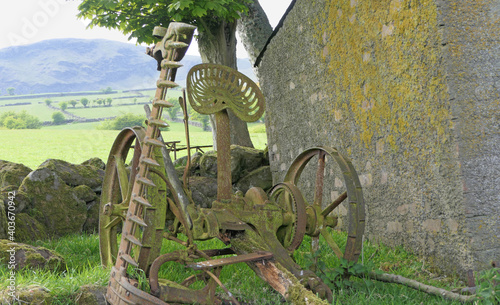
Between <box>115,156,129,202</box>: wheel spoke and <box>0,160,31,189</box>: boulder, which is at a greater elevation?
<box>115,156,129,202</box>: wheel spoke

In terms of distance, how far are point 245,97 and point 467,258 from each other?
1939 mm

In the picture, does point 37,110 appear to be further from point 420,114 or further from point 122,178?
point 420,114

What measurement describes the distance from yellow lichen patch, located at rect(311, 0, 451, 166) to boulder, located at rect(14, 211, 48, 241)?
10.9 ft

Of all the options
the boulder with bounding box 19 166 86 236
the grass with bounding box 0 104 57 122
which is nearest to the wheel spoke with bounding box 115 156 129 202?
the boulder with bounding box 19 166 86 236

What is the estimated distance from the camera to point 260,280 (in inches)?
134

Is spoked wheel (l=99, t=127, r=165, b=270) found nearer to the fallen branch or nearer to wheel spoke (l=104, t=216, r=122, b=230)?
wheel spoke (l=104, t=216, r=122, b=230)

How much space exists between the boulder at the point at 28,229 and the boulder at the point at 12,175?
2.08ft

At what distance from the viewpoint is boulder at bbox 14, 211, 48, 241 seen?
4719 millimetres

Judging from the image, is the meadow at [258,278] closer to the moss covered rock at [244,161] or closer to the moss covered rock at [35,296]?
the moss covered rock at [35,296]

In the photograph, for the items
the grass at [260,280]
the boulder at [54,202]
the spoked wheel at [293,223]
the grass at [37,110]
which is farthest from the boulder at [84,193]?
→ the grass at [37,110]

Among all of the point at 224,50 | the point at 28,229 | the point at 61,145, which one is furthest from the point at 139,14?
the point at 61,145

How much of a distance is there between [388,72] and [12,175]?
14.5 feet

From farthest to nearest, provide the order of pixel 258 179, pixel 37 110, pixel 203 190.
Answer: pixel 37 110 < pixel 258 179 < pixel 203 190

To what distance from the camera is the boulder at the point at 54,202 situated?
5.07 m
